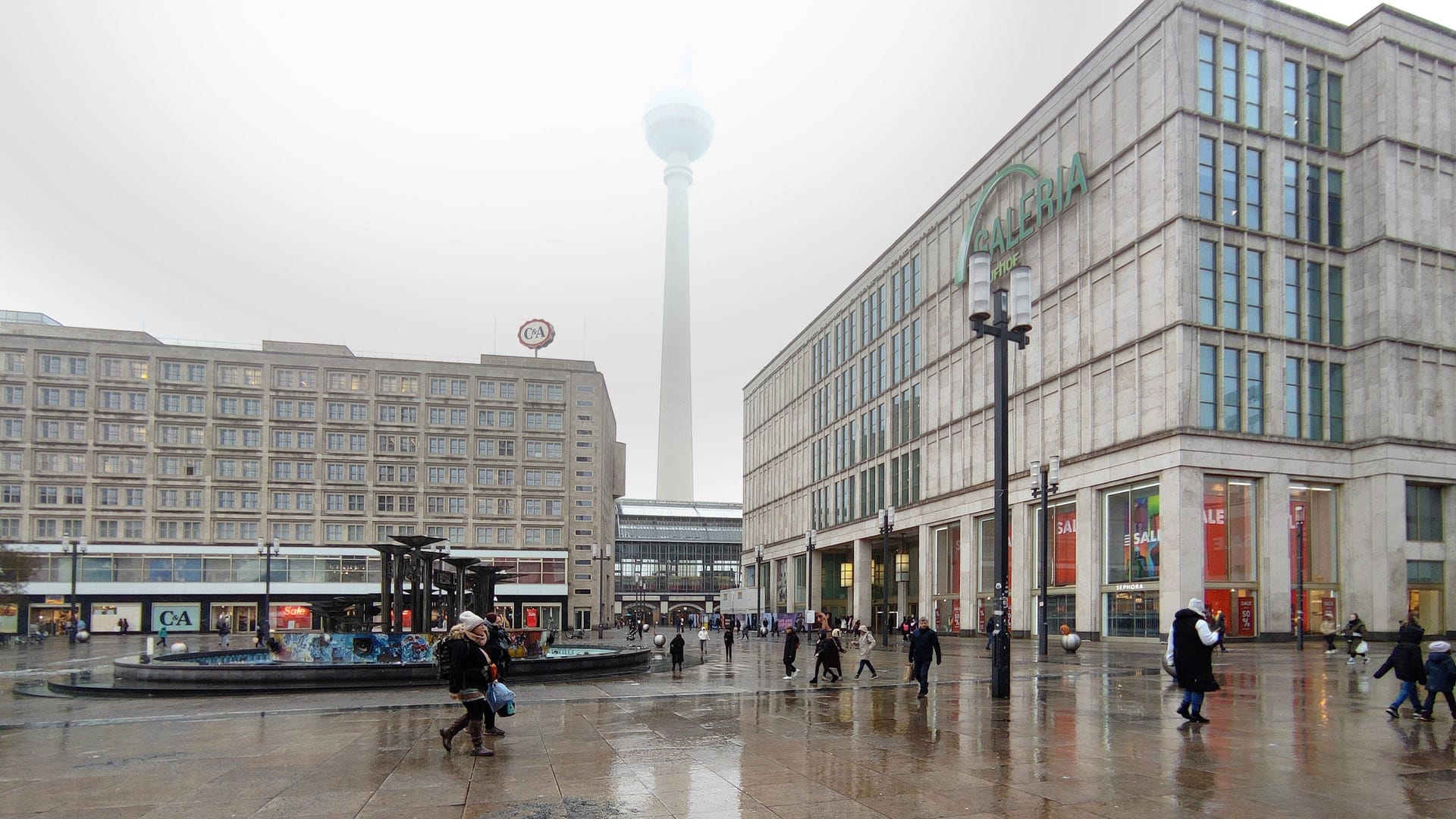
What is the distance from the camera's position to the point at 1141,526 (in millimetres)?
45500

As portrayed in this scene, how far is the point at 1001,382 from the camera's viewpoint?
18.7m

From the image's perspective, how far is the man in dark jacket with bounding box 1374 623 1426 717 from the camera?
1430 centimetres

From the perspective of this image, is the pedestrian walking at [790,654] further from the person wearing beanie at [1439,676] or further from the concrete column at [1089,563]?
the concrete column at [1089,563]

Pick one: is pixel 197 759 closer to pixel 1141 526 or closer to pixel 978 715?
pixel 978 715

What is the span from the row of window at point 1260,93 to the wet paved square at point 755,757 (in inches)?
1314

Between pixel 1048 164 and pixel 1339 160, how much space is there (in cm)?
1373

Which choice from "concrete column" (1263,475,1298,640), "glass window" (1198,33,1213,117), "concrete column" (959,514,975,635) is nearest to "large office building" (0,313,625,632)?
"concrete column" (959,514,975,635)

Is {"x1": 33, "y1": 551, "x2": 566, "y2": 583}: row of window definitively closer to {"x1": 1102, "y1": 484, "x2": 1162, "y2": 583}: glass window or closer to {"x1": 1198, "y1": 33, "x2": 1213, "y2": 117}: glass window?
{"x1": 1102, "y1": 484, "x2": 1162, "y2": 583}: glass window

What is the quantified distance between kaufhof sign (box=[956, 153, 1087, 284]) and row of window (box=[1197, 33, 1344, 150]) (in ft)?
22.9

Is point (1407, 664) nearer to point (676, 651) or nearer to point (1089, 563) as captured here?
point (676, 651)

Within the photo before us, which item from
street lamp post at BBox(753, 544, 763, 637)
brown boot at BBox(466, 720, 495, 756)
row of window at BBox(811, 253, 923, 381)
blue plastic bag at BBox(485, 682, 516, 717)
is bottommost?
street lamp post at BBox(753, 544, 763, 637)

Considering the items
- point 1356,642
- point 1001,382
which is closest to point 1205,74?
point 1356,642

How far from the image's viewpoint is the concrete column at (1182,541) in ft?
139

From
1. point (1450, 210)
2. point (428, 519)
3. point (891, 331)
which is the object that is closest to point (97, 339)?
point (428, 519)
